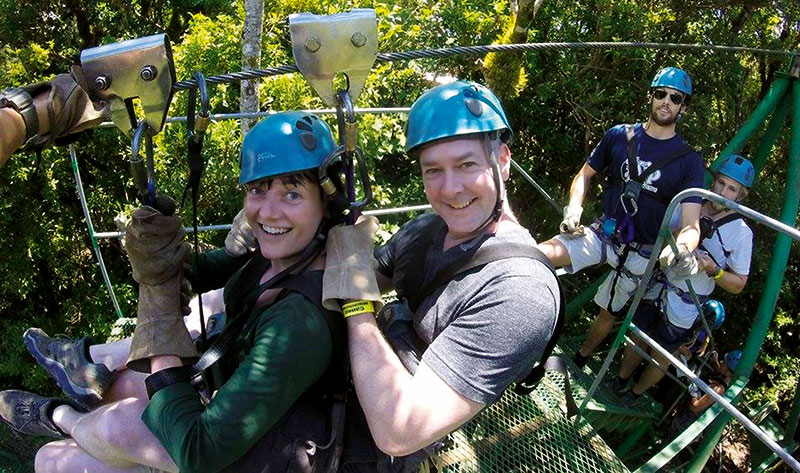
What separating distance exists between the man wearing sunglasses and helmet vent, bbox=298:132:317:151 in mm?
2505

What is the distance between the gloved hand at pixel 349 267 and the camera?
183 centimetres

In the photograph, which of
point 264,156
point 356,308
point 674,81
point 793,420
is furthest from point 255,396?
point 793,420

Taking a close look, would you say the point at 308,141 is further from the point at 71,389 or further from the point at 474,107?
the point at 71,389

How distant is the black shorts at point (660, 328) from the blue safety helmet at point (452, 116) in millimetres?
2849

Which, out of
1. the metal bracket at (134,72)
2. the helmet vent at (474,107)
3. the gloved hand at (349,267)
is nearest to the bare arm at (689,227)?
the helmet vent at (474,107)

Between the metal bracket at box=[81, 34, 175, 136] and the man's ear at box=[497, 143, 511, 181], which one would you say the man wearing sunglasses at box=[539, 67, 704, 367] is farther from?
the metal bracket at box=[81, 34, 175, 136]

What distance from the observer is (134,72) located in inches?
72.6

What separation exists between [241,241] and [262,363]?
112 centimetres

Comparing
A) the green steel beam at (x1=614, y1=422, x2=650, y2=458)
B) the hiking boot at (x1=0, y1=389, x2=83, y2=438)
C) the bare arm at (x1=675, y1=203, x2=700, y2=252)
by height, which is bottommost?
the green steel beam at (x1=614, y1=422, x2=650, y2=458)

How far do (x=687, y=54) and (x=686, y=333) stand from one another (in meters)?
3.97

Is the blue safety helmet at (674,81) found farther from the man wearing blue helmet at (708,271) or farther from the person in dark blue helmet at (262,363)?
the person in dark blue helmet at (262,363)

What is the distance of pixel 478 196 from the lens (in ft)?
6.75

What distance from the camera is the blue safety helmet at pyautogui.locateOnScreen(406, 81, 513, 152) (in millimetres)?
2025

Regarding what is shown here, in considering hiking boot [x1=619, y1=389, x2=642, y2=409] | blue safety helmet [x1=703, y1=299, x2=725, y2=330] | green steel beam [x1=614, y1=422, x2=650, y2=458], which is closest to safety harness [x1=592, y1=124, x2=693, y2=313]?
blue safety helmet [x1=703, y1=299, x2=725, y2=330]
